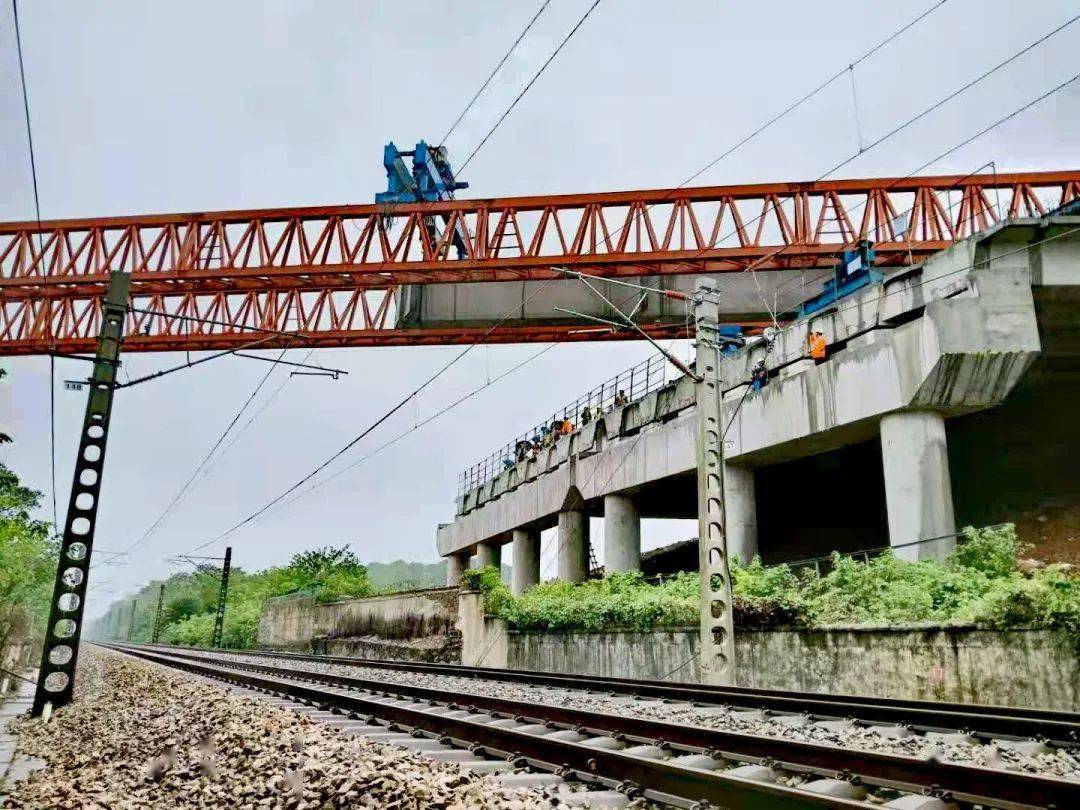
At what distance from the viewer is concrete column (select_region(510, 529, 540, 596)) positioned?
4438 cm

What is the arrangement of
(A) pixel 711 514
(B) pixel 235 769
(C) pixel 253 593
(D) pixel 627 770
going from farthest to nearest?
(C) pixel 253 593
(A) pixel 711 514
(B) pixel 235 769
(D) pixel 627 770

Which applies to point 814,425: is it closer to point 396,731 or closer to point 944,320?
point 944,320

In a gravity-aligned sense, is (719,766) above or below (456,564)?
below

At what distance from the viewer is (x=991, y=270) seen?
19.8 m

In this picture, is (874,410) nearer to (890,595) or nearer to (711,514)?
(890,595)

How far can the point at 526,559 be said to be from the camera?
44.5 metres

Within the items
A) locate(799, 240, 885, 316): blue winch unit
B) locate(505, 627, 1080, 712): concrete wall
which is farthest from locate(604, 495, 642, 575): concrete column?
locate(505, 627, 1080, 712): concrete wall

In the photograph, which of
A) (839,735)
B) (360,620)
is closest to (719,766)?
(839,735)

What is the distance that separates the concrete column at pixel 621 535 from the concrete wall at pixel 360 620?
738cm

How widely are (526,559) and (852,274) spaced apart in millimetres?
23999

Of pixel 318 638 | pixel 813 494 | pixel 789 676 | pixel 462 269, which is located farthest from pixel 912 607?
pixel 318 638

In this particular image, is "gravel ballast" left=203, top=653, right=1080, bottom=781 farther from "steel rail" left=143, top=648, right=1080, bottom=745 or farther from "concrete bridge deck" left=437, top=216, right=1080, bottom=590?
"concrete bridge deck" left=437, top=216, right=1080, bottom=590

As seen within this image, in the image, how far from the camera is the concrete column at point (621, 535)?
3259 cm

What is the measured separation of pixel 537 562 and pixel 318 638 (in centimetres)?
1544
